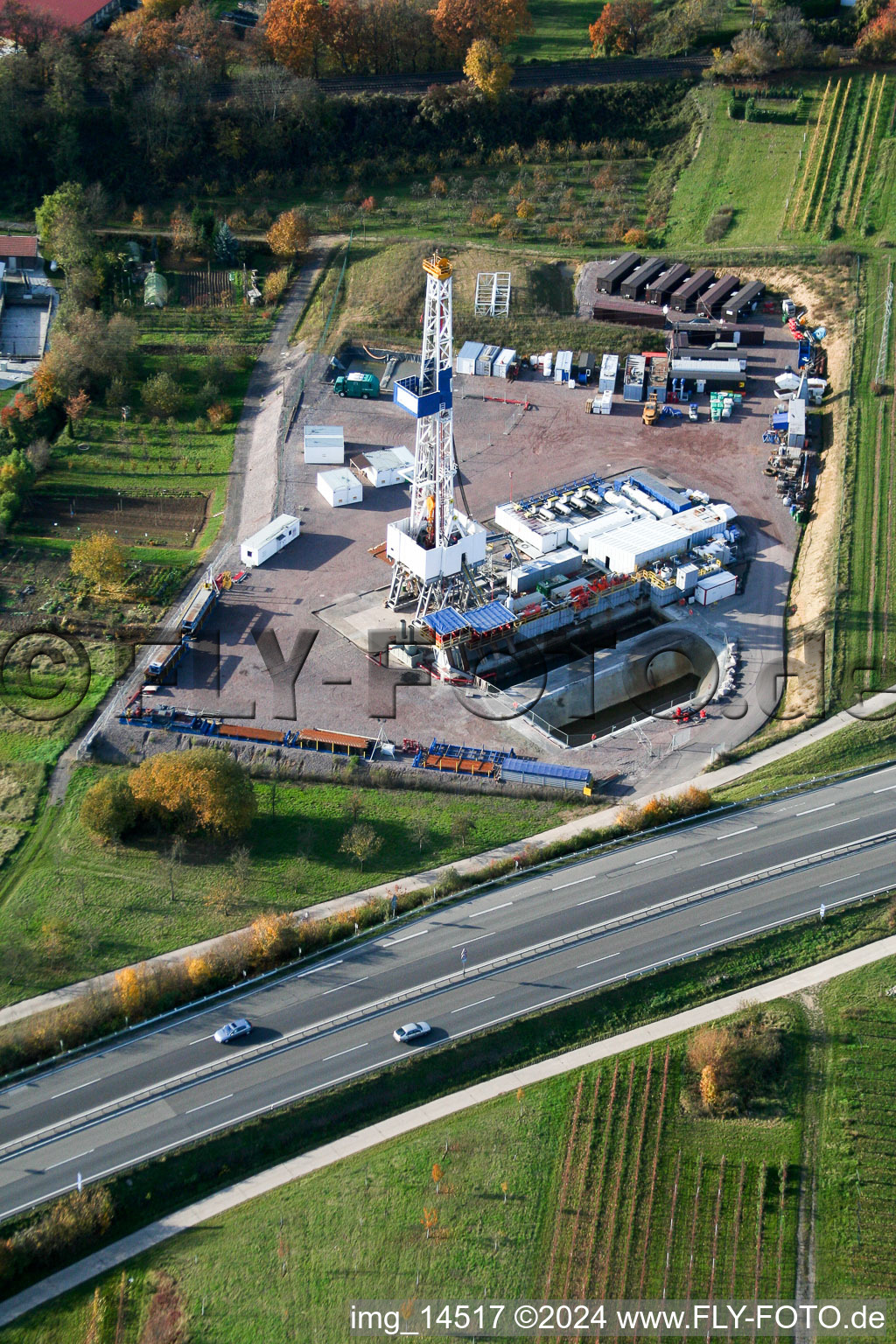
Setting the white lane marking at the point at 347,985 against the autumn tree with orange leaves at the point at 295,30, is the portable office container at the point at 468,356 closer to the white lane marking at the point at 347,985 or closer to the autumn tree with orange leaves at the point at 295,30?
the autumn tree with orange leaves at the point at 295,30

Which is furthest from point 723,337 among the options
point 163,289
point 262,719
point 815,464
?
point 262,719

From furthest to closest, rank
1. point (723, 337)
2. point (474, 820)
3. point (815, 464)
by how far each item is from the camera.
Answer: point (723, 337)
point (815, 464)
point (474, 820)

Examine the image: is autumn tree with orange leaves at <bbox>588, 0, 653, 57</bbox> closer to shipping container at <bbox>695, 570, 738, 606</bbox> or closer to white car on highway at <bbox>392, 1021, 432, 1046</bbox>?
shipping container at <bbox>695, 570, 738, 606</bbox>

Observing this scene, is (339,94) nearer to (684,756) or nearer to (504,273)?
(504,273)

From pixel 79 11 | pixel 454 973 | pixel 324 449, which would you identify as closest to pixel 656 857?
pixel 454 973

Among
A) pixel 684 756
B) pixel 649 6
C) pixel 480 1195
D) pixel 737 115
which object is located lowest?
pixel 480 1195

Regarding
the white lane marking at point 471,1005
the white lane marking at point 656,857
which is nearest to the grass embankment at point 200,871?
the white lane marking at point 656,857

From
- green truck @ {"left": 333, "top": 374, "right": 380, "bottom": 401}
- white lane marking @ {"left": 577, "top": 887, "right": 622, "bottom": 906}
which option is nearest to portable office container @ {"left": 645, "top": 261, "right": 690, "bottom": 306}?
green truck @ {"left": 333, "top": 374, "right": 380, "bottom": 401}
